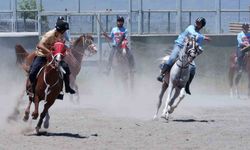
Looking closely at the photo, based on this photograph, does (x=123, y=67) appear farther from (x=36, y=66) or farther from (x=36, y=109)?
(x=36, y=109)

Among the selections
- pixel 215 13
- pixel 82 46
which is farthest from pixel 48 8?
pixel 82 46

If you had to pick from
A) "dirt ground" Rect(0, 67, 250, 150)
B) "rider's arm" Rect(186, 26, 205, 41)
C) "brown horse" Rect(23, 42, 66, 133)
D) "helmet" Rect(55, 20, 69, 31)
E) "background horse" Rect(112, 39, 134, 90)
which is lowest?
"dirt ground" Rect(0, 67, 250, 150)

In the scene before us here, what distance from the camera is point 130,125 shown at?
18062mm

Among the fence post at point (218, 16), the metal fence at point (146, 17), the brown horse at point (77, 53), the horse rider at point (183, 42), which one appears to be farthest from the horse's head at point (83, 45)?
the fence post at point (218, 16)

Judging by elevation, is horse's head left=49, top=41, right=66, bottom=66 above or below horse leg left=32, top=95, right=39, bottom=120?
above

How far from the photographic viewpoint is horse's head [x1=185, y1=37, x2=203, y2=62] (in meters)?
18.7

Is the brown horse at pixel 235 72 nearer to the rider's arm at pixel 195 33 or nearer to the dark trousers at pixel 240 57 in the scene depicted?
the dark trousers at pixel 240 57

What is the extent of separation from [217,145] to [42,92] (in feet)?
11.8

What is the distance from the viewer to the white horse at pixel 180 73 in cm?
1878

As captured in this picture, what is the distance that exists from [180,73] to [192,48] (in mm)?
752

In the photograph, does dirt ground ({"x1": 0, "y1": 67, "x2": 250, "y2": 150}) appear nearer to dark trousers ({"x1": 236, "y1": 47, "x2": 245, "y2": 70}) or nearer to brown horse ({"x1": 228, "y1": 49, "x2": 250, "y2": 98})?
brown horse ({"x1": 228, "y1": 49, "x2": 250, "y2": 98})

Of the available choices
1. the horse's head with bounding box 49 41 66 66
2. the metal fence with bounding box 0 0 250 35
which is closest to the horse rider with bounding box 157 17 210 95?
the horse's head with bounding box 49 41 66 66

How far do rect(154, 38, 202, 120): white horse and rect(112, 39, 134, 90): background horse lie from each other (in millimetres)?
7614

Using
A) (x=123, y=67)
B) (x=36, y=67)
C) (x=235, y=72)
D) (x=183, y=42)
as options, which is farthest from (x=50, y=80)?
(x=235, y=72)
